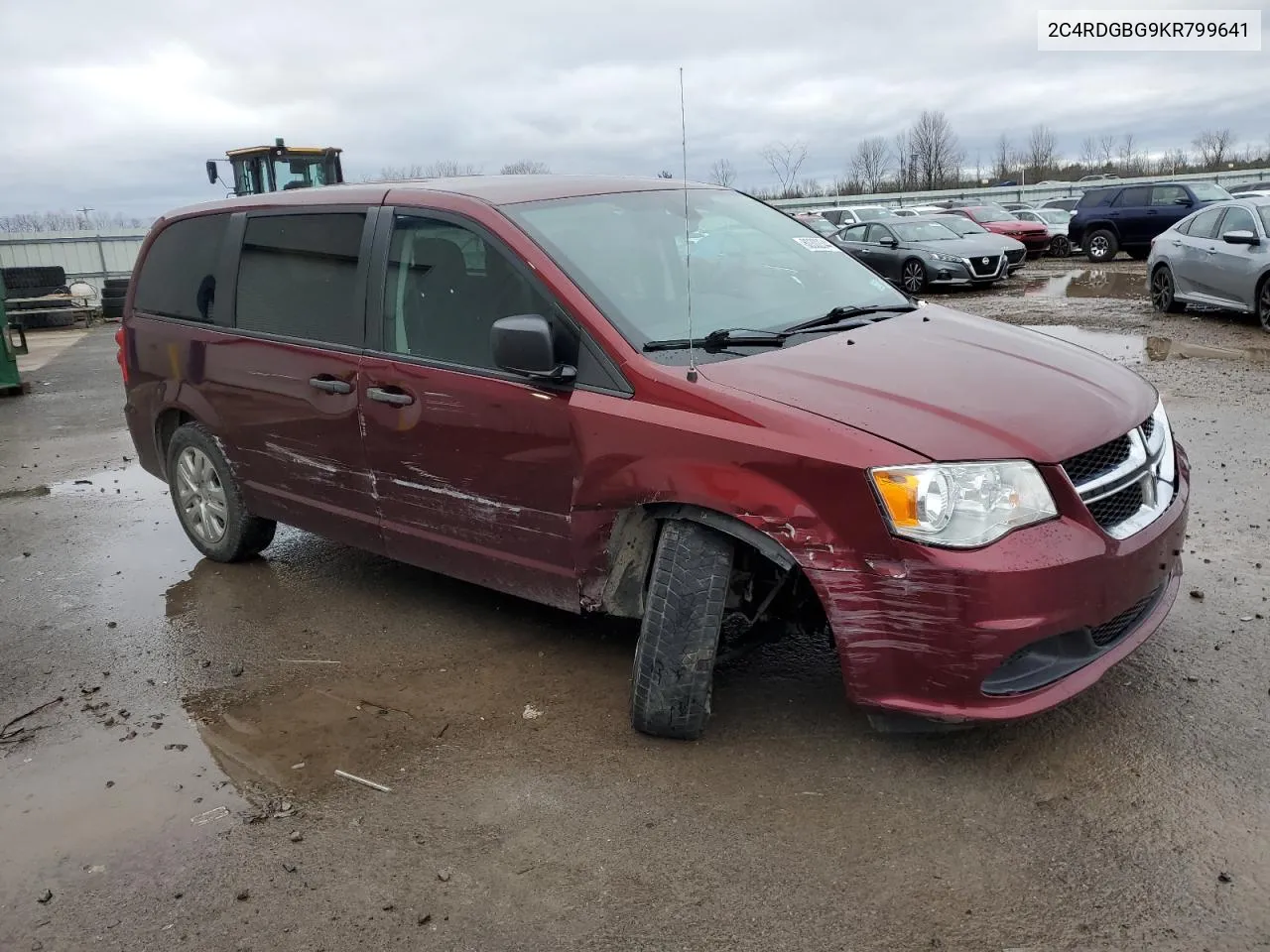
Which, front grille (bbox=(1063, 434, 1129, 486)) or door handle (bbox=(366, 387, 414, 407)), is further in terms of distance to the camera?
door handle (bbox=(366, 387, 414, 407))

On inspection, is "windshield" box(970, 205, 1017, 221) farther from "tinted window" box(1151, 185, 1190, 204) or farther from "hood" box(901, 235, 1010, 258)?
"hood" box(901, 235, 1010, 258)

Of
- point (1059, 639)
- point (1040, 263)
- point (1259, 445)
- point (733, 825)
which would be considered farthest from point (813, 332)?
point (1040, 263)

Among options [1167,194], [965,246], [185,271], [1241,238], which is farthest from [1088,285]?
[185,271]

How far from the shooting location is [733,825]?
9.90ft

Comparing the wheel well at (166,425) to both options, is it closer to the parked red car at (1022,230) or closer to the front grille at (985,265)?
the front grille at (985,265)

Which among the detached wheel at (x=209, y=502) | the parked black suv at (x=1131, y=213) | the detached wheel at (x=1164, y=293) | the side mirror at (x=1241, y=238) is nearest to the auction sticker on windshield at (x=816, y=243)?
the detached wheel at (x=209, y=502)

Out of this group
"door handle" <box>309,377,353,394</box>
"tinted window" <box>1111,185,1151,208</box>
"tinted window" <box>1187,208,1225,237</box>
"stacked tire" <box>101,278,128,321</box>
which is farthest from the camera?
"stacked tire" <box>101,278,128,321</box>

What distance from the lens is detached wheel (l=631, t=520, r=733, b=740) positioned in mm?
3277

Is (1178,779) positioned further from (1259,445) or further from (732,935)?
(1259,445)

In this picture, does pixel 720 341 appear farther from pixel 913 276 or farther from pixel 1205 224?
pixel 913 276

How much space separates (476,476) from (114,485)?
495cm

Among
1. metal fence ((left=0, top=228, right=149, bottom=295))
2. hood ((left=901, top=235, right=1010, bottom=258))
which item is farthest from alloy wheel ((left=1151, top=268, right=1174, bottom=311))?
metal fence ((left=0, top=228, right=149, bottom=295))

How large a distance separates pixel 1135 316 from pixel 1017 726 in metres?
12.1

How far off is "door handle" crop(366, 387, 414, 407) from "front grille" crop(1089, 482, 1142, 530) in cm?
246
